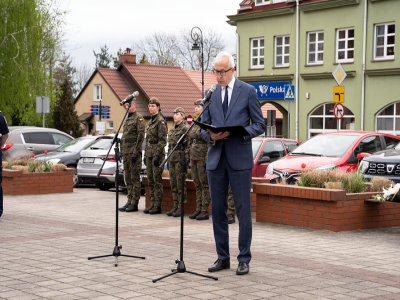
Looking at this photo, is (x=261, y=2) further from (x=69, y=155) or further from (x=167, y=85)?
(x=69, y=155)

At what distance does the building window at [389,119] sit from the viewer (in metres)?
28.4

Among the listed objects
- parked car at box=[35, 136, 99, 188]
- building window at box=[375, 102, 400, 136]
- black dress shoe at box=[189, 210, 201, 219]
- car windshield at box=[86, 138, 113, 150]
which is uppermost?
building window at box=[375, 102, 400, 136]

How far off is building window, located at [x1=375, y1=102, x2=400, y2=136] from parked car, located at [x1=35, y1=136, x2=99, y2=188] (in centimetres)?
1652

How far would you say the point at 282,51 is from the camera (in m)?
32.9

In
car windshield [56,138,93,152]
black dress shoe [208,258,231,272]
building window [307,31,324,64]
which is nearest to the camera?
black dress shoe [208,258,231,272]

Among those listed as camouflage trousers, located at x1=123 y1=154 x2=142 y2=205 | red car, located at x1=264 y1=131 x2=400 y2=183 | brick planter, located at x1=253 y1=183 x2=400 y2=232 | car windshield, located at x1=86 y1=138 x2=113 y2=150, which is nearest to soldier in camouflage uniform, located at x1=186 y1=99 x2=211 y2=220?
brick planter, located at x1=253 y1=183 x2=400 y2=232

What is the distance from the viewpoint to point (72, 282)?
553 centimetres

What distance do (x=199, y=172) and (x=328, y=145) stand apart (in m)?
3.54

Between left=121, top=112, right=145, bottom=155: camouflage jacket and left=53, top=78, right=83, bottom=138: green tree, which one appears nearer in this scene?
left=121, top=112, right=145, bottom=155: camouflage jacket

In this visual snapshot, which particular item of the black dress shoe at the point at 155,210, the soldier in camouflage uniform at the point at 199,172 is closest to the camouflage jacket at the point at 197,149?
the soldier in camouflage uniform at the point at 199,172

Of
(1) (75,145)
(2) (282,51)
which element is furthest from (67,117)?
(1) (75,145)

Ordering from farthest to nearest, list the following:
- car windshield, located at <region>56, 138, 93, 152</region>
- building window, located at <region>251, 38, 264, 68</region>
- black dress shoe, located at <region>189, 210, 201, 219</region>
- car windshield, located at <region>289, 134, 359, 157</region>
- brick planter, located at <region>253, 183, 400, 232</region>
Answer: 1. building window, located at <region>251, 38, 264, 68</region>
2. car windshield, located at <region>56, 138, 93, 152</region>
3. car windshield, located at <region>289, 134, 359, 157</region>
4. black dress shoe, located at <region>189, 210, 201, 219</region>
5. brick planter, located at <region>253, 183, 400, 232</region>

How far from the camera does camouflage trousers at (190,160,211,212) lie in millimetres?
10039

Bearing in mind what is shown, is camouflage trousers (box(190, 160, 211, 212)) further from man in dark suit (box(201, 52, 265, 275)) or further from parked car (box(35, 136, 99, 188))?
parked car (box(35, 136, 99, 188))
